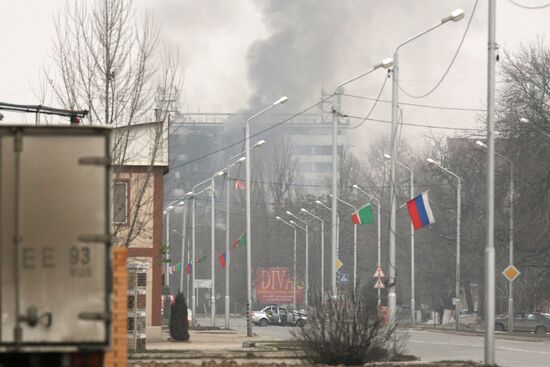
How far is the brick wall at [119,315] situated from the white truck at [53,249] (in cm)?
359

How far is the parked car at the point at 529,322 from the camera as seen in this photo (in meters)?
74.5

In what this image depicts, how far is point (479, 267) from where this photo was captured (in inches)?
3300

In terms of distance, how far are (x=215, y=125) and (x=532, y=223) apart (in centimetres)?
13861

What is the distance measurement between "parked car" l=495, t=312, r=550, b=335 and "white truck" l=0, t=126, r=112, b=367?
6179 centimetres

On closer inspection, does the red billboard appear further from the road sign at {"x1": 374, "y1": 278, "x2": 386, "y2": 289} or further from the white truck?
the white truck

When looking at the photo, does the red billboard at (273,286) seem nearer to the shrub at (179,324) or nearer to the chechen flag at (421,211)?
the shrub at (179,324)

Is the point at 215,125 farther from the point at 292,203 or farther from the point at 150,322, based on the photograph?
the point at 150,322

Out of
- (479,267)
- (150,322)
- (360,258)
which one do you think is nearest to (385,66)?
(150,322)

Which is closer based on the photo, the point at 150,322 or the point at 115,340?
the point at 115,340

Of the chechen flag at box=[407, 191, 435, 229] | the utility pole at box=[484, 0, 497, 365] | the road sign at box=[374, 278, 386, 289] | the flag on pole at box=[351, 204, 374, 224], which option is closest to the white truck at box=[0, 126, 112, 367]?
the utility pole at box=[484, 0, 497, 365]

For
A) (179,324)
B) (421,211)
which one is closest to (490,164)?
(421,211)

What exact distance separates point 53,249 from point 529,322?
63885 mm

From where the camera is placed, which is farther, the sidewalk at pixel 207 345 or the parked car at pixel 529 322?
the parked car at pixel 529 322

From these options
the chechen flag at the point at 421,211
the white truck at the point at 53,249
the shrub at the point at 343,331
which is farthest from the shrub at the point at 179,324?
the white truck at the point at 53,249
